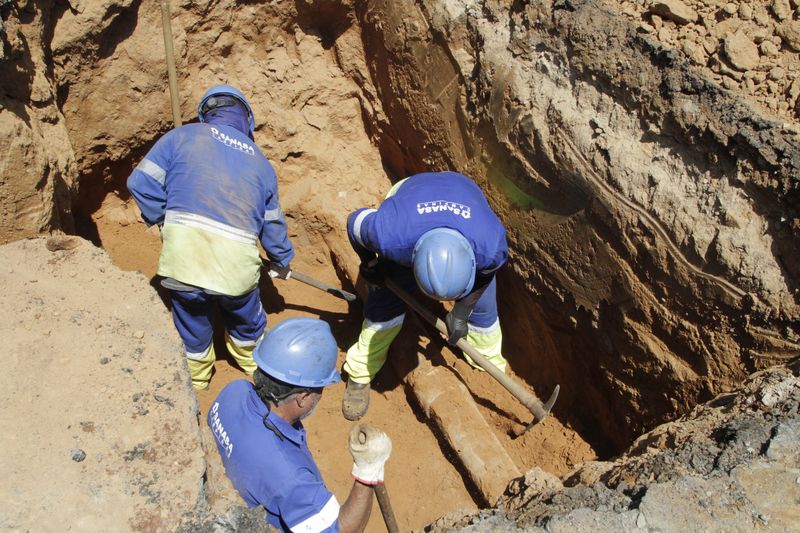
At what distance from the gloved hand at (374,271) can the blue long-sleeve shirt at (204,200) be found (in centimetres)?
67

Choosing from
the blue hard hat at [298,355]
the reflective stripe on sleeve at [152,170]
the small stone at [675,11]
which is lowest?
the reflective stripe on sleeve at [152,170]

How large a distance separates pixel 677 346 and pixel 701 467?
1.02 metres

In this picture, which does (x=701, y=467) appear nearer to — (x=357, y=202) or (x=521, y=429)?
(x=521, y=429)

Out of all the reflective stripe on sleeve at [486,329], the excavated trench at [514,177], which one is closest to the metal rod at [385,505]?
the excavated trench at [514,177]

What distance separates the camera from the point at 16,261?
8.73 ft

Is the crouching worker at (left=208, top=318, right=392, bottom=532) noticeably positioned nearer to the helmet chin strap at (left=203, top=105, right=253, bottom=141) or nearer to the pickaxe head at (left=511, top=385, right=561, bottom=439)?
the pickaxe head at (left=511, top=385, right=561, bottom=439)

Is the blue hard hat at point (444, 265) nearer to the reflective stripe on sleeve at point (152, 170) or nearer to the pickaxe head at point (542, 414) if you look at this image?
the pickaxe head at point (542, 414)

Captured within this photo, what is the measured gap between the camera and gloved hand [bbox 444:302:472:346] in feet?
11.9

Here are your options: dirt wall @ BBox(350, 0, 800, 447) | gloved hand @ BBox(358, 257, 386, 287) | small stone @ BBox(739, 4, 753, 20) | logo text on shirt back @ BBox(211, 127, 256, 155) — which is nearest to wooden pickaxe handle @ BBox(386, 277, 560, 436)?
gloved hand @ BBox(358, 257, 386, 287)

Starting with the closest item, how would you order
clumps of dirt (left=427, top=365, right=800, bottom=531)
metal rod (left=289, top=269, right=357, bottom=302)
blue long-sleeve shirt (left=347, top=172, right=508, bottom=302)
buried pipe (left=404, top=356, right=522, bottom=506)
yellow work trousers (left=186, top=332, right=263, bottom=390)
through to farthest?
1. clumps of dirt (left=427, top=365, right=800, bottom=531)
2. blue long-sleeve shirt (left=347, top=172, right=508, bottom=302)
3. buried pipe (left=404, top=356, right=522, bottom=506)
4. yellow work trousers (left=186, top=332, right=263, bottom=390)
5. metal rod (left=289, top=269, right=357, bottom=302)

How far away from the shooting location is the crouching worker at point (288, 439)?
7.33 feet

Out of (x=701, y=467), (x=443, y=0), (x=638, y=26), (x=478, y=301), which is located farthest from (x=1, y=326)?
(x=638, y=26)

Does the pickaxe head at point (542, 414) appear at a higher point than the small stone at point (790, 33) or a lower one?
lower

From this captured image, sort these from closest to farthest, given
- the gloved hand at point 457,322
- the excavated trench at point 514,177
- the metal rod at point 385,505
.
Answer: the metal rod at point 385,505, the excavated trench at point 514,177, the gloved hand at point 457,322
